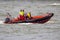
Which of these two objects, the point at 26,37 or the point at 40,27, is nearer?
the point at 26,37

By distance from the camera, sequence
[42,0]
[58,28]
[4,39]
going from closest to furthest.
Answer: [4,39]
[58,28]
[42,0]

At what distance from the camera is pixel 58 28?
2638cm

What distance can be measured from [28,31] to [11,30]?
3.80 feet

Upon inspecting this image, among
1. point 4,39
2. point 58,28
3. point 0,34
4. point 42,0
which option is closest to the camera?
point 4,39

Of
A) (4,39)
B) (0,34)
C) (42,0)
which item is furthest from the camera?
(42,0)

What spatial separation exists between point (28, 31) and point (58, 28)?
219cm

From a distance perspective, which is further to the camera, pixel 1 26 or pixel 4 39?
pixel 1 26

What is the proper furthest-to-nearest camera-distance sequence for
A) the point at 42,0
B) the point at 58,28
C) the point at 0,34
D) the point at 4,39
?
the point at 42,0 → the point at 58,28 → the point at 0,34 → the point at 4,39

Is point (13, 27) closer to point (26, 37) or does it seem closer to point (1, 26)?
point (1, 26)

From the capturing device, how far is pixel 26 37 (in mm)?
22906

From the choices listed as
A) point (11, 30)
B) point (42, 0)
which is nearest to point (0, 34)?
point (11, 30)

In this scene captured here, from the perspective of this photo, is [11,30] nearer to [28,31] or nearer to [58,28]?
[28,31]

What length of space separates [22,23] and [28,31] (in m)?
Result: 2.74

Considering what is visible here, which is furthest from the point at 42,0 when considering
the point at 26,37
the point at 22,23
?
the point at 26,37
